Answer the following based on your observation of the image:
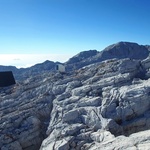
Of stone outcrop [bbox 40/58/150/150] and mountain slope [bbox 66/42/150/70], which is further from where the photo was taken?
mountain slope [bbox 66/42/150/70]

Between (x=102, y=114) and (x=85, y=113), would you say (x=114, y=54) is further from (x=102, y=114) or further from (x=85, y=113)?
(x=102, y=114)

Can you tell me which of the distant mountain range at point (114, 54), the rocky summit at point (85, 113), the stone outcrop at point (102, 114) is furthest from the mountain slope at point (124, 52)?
the stone outcrop at point (102, 114)

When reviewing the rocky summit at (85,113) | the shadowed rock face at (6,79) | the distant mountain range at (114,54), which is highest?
the distant mountain range at (114,54)

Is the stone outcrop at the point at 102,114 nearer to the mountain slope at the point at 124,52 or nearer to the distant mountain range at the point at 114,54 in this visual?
the distant mountain range at the point at 114,54

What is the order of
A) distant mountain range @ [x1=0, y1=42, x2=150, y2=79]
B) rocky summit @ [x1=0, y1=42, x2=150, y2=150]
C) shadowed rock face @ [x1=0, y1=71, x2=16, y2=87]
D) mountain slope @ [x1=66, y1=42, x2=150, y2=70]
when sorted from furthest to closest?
mountain slope @ [x1=66, y1=42, x2=150, y2=70], distant mountain range @ [x1=0, y1=42, x2=150, y2=79], shadowed rock face @ [x1=0, y1=71, x2=16, y2=87], rocky summit @ [x1=0, y1=42, x2=150, y2=150]

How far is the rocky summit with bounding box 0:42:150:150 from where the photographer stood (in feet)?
85.4

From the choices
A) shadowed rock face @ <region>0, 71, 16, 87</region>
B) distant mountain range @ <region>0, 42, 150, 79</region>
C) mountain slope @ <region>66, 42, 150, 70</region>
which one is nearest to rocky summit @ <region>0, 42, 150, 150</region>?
shadowed rock face @ <region>0, 71, 16, 87</region>

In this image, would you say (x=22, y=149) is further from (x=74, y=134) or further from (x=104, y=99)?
(x=104, y=99)

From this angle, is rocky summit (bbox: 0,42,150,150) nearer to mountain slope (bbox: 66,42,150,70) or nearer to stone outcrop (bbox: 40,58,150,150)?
stone outcrop (bbox: 40,58,150,150)

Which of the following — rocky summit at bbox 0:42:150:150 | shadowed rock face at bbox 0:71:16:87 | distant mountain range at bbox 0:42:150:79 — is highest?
distant mountain range at bbox 0:42:150:79

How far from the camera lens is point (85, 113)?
3173cm

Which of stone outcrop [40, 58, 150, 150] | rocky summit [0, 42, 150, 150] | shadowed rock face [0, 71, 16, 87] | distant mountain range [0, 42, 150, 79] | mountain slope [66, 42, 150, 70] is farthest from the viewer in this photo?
mountain slope [66, 42, 150, 70]

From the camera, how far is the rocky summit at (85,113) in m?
26.0

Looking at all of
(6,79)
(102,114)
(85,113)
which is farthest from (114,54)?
(102,114)
